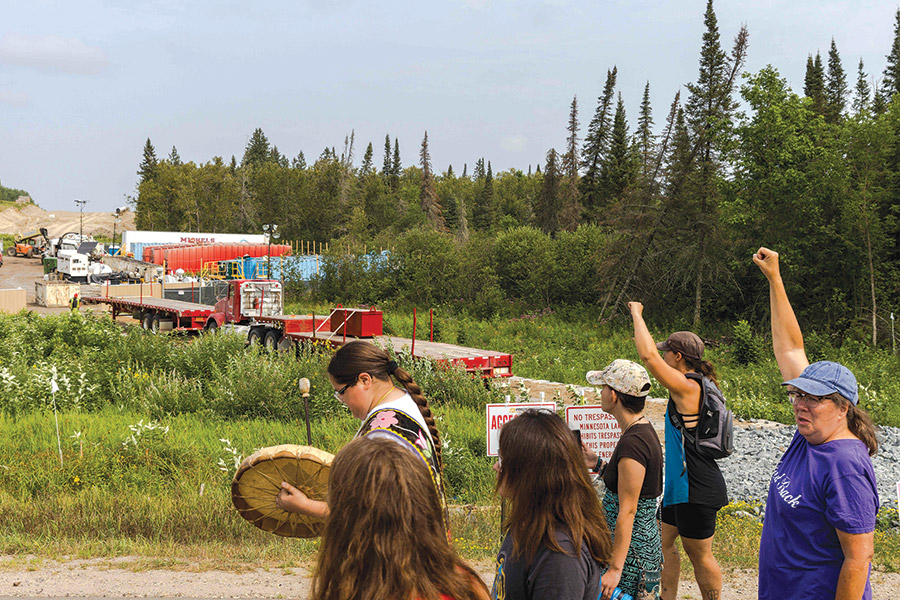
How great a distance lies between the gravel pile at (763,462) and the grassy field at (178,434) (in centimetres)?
108

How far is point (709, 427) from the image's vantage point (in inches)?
175

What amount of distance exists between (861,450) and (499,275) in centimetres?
3931

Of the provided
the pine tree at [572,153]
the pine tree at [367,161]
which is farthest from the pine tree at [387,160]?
the pine tree at [572,153]

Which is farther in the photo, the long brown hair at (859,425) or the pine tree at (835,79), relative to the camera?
the pine tree at (835,79)

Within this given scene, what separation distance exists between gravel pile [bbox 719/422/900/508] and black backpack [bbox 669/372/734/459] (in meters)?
4.97

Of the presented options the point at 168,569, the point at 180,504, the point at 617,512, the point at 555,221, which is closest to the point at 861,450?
the point at 617,512

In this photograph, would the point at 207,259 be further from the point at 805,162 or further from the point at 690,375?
the point at 690,375

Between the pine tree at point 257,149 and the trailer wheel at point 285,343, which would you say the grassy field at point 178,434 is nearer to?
the trailer wheel at point 285,343

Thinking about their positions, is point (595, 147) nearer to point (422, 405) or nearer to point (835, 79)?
point (835, 79)

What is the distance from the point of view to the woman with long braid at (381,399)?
331cm

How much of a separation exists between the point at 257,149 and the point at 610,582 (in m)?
154

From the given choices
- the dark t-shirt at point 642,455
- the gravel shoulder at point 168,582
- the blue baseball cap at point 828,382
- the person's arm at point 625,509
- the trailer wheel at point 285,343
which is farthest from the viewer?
the trailer wheel at point 285,343

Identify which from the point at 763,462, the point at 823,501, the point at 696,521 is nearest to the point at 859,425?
the point at 823,501

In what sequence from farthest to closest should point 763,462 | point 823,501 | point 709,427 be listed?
point 763,462
point 709,427
point 823,501
